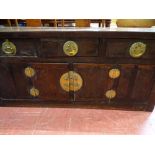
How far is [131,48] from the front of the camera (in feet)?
3.60

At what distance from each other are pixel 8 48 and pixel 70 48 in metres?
0.39

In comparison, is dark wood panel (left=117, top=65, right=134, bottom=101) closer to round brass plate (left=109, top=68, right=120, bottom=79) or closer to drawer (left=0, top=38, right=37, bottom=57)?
round brass plate (left=109, top=68, right=120, bottom=79)

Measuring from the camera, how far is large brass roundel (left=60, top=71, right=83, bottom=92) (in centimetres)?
127

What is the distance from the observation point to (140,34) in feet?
3.38

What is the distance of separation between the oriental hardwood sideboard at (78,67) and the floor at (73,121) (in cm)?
6

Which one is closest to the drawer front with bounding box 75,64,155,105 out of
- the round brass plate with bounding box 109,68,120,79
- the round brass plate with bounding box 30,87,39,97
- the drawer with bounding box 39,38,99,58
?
the round brass plate with bounding box 109,68,120,79

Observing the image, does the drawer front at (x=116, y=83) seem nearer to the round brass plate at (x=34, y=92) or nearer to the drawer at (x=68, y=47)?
the drawer at (x=68, y=47)

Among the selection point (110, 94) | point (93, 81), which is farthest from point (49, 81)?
point (110, 94)

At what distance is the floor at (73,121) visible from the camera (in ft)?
4.28

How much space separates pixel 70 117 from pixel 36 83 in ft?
1.23
